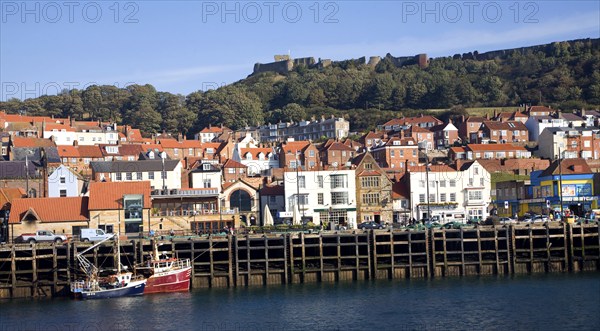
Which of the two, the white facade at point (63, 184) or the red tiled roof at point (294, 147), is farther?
the red tiled roof at point (294, 147)

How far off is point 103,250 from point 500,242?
25.7 metres

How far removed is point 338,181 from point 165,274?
2608cm

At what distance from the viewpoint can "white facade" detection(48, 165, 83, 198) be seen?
245 feet

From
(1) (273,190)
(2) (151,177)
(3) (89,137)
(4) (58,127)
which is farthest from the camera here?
(3) (89,137)

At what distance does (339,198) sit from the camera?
74688mm

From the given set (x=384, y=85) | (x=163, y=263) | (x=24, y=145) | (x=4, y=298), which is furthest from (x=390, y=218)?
(x=384, y=85)

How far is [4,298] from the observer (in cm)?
5141

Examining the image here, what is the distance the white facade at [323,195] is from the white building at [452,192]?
6.35 metres

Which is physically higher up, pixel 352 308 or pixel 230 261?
pixel 230 261

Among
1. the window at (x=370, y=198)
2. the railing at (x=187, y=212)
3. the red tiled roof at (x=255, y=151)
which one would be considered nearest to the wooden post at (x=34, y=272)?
the railing at (x=187, y=212)

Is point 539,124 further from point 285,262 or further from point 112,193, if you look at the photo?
point 285,262

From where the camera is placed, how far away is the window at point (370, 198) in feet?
249

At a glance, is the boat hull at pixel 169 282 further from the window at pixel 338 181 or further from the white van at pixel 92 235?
the window at pixel 338 181

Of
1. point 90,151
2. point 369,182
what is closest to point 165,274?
point 369,182
